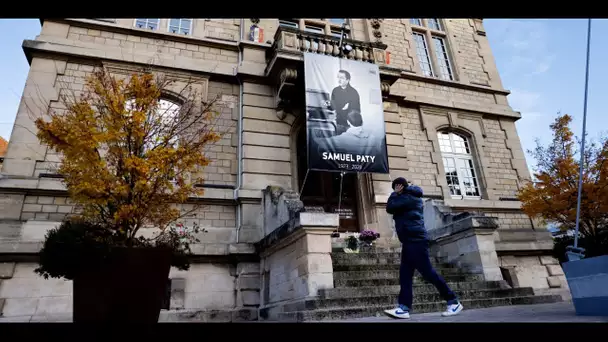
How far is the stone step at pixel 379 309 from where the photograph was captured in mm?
4684

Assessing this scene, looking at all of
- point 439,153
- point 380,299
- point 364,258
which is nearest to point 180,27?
point 364,258

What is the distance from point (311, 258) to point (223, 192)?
3.71 meters

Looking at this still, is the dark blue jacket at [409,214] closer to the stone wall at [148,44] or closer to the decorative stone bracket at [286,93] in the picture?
the decorative stone bracket at [286,93]

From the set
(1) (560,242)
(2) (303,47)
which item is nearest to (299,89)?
(2) (303,47)

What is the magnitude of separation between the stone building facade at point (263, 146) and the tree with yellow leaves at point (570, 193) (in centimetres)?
121

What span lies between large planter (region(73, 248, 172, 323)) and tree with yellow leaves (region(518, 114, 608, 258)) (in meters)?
9.09

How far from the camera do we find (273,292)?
6.67m

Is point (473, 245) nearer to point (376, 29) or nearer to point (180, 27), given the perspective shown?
point (376, 29)

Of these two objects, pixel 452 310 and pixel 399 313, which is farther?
pixel 452 310

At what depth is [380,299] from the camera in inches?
209

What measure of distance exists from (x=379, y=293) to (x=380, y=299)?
0.87ft

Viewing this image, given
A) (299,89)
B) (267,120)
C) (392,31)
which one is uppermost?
(392,31)

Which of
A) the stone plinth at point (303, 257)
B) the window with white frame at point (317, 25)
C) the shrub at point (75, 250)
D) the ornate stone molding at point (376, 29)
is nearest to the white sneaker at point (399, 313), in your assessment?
the stone plinth at point (303, 257)
